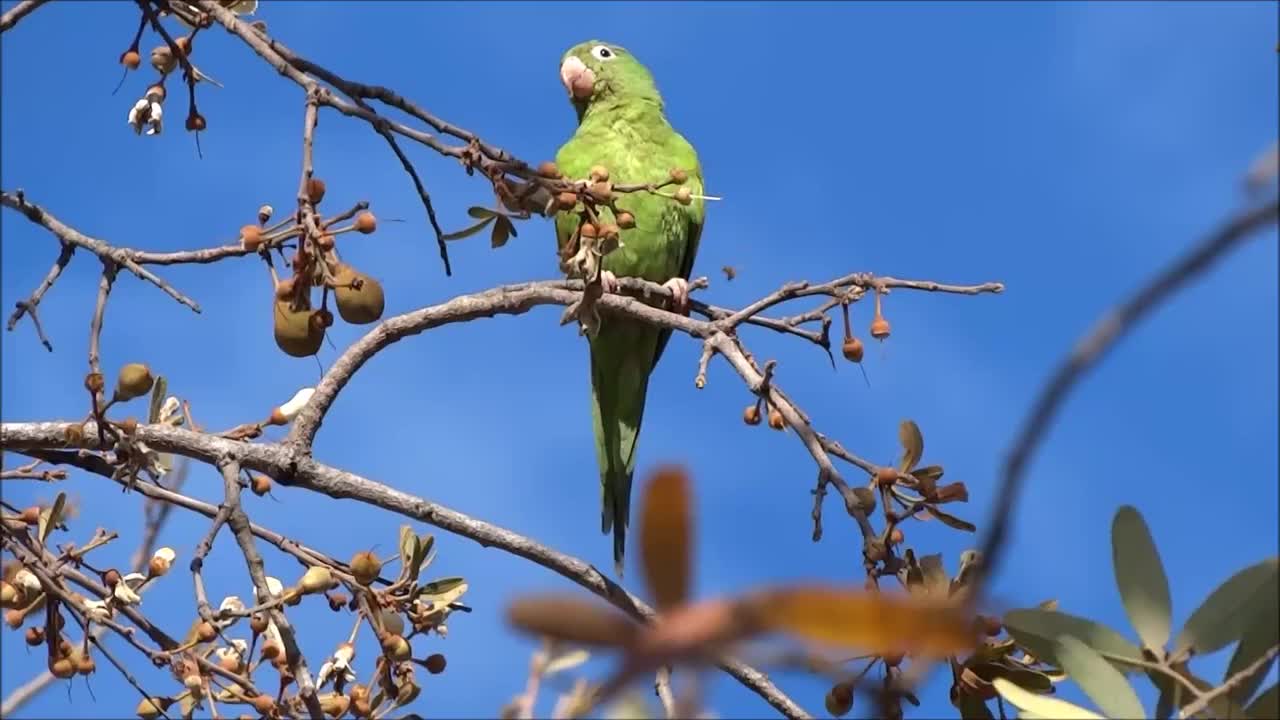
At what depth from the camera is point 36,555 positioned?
2.31 meters

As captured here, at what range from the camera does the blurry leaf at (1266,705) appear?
108 cm

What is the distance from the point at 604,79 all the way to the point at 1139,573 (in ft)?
17.4

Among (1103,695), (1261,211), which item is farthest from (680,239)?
(1261,211)

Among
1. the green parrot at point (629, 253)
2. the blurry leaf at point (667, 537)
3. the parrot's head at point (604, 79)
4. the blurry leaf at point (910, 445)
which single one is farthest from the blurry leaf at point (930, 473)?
the parrot's head at point (604, 79)

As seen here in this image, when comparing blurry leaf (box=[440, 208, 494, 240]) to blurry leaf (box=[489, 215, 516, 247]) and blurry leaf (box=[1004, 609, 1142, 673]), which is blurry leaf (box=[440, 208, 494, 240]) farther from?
blurry leaf (box=[1004, 609, 1142, 673])

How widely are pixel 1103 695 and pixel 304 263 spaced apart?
135cm

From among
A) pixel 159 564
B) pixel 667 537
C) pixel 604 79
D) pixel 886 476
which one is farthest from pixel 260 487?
pixel 604 79

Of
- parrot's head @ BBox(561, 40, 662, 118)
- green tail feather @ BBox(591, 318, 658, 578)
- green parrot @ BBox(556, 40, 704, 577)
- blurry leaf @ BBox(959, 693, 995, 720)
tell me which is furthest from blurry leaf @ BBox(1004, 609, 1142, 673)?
parrot's head @ BBox(561, 40, 662, 118)

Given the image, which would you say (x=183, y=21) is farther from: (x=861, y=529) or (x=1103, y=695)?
(x=1103, y=695)

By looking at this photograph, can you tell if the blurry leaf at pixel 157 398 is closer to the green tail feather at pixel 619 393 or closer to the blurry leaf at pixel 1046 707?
the blurry leaf at pixel 1046 707

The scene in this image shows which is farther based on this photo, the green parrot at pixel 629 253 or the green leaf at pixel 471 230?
the green parrot at pixel 629 253

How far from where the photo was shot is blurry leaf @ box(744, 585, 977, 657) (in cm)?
35

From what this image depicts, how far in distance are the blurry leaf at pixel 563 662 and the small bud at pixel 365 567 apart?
1.17 m

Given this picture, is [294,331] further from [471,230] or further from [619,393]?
[619,393]
